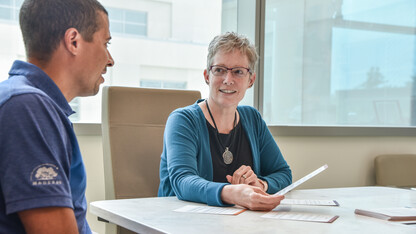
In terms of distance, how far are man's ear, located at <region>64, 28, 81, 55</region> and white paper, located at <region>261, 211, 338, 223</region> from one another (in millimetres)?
760

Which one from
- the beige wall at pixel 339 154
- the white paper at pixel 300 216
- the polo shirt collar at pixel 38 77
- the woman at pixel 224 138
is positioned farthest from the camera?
the beige wall at pixel 339 154

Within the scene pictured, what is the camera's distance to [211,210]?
1.51 metres

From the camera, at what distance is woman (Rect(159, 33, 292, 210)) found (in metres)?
1.88

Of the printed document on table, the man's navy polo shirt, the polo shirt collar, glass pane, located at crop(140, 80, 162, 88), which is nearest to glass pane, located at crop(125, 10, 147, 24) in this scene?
glass pane, located at crop(140, 80, 162, 88)

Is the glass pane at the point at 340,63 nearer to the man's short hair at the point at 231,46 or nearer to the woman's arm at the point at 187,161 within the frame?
the man's short hair at the point at 231,46

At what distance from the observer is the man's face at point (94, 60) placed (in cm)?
114

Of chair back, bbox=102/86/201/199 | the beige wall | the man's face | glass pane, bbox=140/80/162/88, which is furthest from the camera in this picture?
the beige wall

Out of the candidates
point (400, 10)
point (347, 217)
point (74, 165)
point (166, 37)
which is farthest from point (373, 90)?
point (74, 165)

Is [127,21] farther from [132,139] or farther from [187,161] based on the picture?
[187,161]

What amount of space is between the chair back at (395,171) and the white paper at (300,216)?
2.47 m

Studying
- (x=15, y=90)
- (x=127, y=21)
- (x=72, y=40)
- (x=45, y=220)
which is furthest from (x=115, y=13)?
(x=45, y=220)

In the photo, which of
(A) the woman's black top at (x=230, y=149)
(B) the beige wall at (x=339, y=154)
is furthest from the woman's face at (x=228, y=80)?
(B) the beige wall at (x=339, y=154)

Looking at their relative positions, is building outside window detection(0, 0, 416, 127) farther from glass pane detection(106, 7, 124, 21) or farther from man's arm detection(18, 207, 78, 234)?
man's arm detection(18, 207, 78, 234)

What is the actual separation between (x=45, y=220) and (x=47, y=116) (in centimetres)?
20
